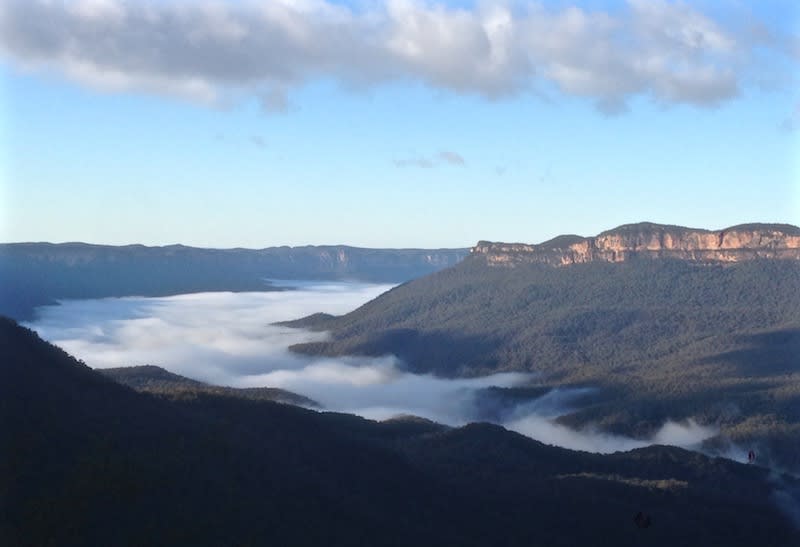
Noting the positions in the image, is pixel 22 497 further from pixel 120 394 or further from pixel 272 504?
pixel 120 394

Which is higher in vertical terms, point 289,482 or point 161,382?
point 161,382

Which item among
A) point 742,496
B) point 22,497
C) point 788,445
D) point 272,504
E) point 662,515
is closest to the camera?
point 22,497

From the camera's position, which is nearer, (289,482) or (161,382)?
(289,482)

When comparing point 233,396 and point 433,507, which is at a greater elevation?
point 233,396

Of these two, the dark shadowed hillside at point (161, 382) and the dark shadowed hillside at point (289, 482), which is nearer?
the dark shadowed hillside at point (289, 482)

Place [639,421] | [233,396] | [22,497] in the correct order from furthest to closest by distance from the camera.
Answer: [639,421] < [233,396] < [22,497]

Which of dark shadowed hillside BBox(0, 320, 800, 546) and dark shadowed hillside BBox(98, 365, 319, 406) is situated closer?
dark shadowed hillside BBox(0, 320, 800, 546)

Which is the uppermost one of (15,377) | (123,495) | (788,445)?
(15,377)

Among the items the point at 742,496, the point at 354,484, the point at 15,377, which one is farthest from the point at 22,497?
the point at 742,496
